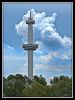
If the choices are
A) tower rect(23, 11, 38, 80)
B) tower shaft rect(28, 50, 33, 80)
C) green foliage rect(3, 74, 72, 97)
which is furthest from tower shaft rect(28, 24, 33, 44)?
→ green foliage rect(3, 74, 72, 97)

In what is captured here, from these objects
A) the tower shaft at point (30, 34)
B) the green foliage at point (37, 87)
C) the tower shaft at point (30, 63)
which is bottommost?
the green foliage at point (37, 87)

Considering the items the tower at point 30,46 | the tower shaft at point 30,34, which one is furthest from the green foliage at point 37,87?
the tower shaft at point 30,34

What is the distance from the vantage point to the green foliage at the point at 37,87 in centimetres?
752

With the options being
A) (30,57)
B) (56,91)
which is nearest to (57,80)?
(56,91)

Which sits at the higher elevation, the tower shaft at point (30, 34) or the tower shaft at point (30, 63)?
the tower shaft at point (30, 34)

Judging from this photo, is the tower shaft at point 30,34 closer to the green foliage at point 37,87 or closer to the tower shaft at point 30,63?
the tower shaft at point 30,63

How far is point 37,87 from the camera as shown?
8.33m

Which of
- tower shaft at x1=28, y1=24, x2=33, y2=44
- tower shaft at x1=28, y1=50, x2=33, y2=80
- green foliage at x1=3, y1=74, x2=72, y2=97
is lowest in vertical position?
green foliage at x1=3, y1=74, x2=72, y2=97

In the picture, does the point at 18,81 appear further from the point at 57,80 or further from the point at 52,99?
the point at 52,99

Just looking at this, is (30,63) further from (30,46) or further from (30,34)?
(30,34)

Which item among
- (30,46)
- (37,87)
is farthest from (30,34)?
(37,87)

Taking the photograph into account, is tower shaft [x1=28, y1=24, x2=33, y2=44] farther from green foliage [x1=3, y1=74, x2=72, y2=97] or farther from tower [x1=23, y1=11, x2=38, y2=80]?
green foliage [x1=3, y1=74, x2=72, y2=97]

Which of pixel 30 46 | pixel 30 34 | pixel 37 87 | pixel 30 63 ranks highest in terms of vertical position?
pixel 30 34

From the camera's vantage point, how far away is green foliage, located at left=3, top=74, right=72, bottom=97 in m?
7.52
